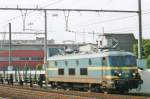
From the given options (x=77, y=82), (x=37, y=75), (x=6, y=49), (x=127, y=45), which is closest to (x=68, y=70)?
(x=77, y=82)

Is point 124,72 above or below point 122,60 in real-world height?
below

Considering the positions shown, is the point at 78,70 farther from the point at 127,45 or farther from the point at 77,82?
the point at 127,45

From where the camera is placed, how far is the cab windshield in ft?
102

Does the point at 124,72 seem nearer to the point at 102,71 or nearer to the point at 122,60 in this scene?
the point at 122,60

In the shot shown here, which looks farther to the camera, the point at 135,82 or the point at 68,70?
the point at 68,70

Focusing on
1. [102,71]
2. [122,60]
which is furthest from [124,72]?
[102,71]

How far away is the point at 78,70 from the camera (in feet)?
115

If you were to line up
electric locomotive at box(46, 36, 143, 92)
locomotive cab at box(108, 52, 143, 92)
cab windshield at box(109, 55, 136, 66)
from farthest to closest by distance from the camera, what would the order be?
cab windshield at box(109, 55, 136, 66) < electric locomotive at box(46, 36, 143, 92) < locomotive cab at box(108, 52, 143, 92)

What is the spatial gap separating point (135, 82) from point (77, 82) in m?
5.73

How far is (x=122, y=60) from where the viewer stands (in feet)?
104

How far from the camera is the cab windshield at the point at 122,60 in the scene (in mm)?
31234

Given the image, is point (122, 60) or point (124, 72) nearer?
point (124, 72)

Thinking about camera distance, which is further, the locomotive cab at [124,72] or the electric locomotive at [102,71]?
the electric locomotive at [102,71]

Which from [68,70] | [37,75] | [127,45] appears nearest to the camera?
[68,70]
